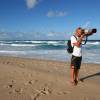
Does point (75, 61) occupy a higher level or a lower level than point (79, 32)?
lower

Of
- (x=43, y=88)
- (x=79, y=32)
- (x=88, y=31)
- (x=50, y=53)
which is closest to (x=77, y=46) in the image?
(x=79, y=32)

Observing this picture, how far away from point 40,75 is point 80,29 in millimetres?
2603

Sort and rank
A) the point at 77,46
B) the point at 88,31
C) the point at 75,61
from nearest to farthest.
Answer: the point at 88,31
the point at 77,46
the point at 75,61

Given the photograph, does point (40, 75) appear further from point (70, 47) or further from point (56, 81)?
point (70, 47)

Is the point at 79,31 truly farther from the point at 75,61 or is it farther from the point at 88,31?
the point at 75,61

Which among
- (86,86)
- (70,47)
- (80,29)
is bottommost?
(86,86)

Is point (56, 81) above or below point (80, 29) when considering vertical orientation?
below

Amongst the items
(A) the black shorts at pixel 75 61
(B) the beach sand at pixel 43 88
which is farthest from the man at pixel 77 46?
(B) the beach sand at pixel 43 88

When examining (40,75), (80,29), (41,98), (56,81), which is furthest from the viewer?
(40,75)

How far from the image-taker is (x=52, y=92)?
5793 millimetres

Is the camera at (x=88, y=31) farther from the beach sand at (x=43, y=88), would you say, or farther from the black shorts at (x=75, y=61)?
the beach sand at (x=43, y=88)

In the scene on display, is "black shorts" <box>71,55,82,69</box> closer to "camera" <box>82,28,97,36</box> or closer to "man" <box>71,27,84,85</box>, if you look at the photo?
"man" <box>71,27,84,85</box>

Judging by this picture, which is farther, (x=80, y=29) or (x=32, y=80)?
(x=32, y=80)

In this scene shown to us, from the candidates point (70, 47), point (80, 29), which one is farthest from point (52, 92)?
point (80, 29)
